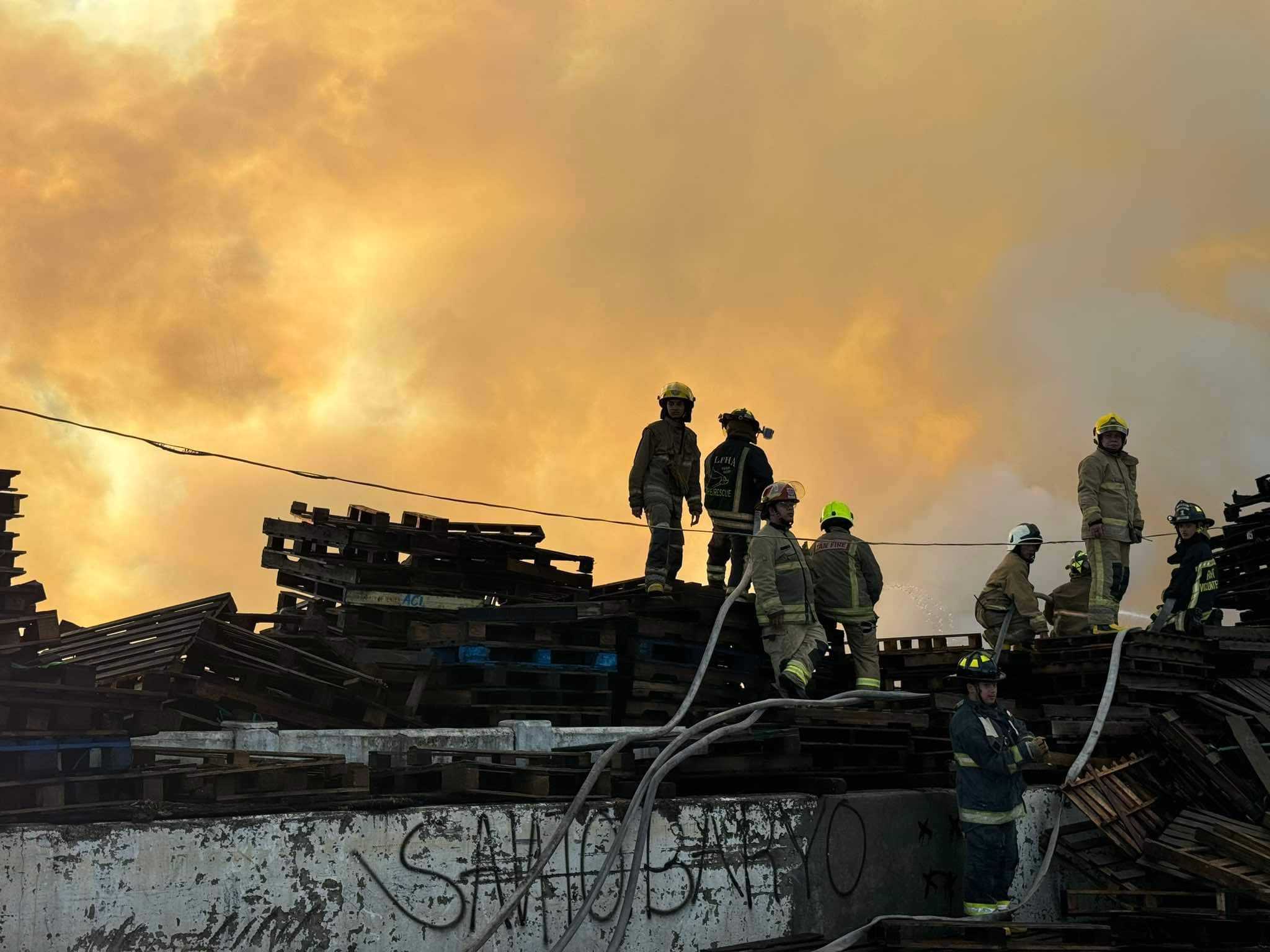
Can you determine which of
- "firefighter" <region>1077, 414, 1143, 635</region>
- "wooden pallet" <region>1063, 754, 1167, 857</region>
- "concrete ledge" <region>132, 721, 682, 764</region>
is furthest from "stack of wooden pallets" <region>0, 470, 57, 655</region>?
"firefighter" <region>1077, 414, 1143, 635</region>

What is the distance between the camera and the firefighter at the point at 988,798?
28.3 ft

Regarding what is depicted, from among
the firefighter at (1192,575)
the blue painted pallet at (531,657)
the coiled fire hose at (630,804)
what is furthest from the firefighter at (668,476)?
the firefighter at (1192,575)

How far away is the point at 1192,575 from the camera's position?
13.2 m

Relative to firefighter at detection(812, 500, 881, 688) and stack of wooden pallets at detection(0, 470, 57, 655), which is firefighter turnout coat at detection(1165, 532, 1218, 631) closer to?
firefighter at detection(812, 500, 881, 688)

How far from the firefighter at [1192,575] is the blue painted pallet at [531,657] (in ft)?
19.7

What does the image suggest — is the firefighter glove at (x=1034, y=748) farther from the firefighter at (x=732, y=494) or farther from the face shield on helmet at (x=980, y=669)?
the firefighter at (x=732, y=494)

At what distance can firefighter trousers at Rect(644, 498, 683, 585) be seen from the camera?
12031mm

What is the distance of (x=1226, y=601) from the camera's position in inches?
653

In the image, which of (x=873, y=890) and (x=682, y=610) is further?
(x=682, y=610)

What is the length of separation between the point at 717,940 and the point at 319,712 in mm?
4573

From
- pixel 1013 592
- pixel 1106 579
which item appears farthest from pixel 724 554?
pixel 1106 579

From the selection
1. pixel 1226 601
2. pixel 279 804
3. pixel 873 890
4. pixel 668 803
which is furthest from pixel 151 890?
pixel 1226 601

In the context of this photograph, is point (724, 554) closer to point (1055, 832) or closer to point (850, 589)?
point (850, 589)

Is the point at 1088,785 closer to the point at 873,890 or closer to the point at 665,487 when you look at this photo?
the point at 873,890
